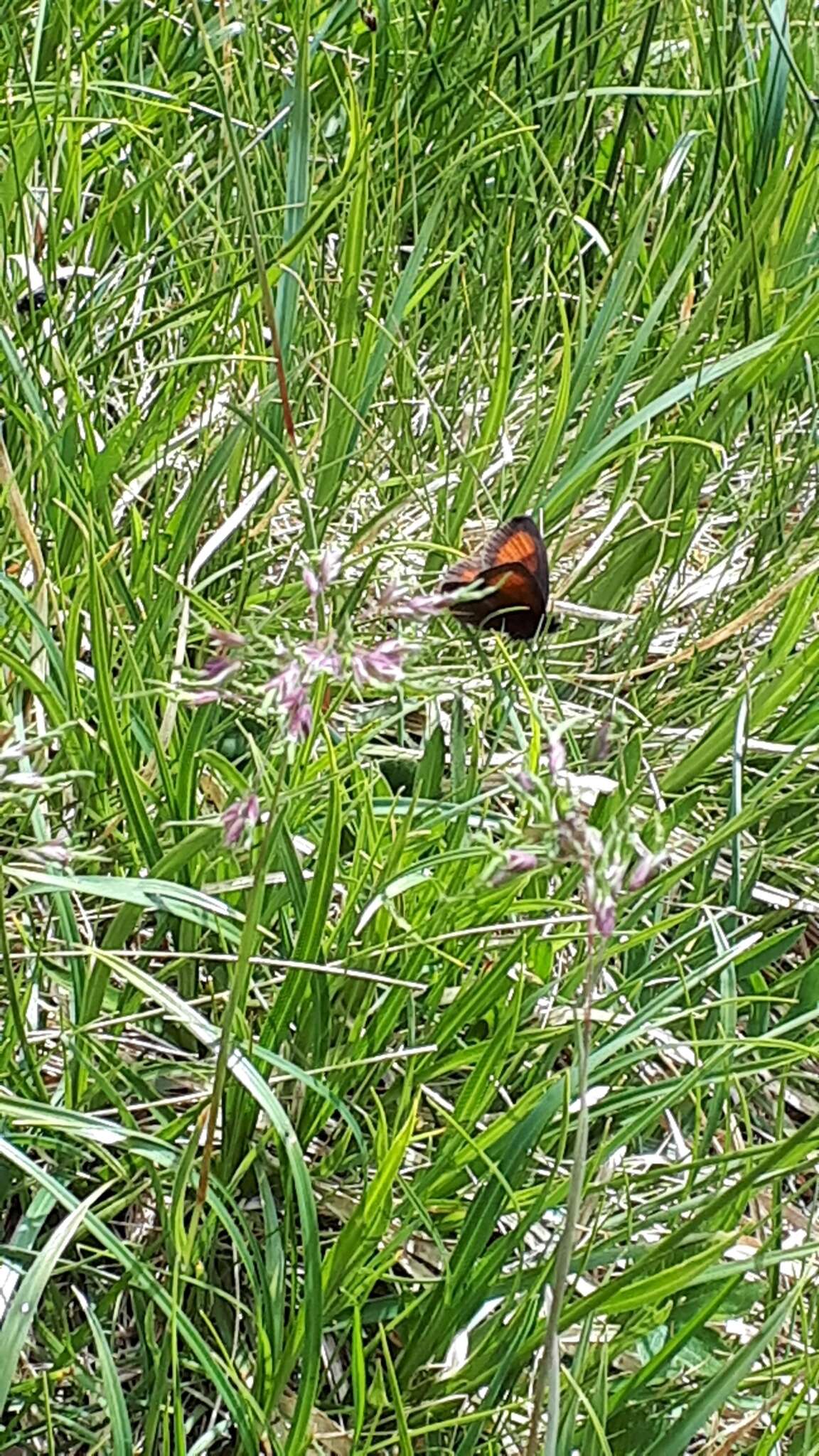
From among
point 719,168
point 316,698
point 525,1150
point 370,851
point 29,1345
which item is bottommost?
point 29,1345

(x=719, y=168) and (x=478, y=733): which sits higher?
(x=719, y=168)

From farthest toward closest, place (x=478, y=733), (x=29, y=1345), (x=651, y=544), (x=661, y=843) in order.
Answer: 1. (x=651, y=544)
2. (x=478, y=733)
3. (x=29, y=1345)
4. (x=661, y=843)

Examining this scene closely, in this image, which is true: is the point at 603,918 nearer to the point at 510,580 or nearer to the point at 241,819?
the point at 241,819

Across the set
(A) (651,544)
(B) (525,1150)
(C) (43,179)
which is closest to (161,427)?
(C) (43,179)

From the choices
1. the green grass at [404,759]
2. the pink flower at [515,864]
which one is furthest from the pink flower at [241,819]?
the pink flower at [515,864]

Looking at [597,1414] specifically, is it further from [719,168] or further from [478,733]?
[719,168]

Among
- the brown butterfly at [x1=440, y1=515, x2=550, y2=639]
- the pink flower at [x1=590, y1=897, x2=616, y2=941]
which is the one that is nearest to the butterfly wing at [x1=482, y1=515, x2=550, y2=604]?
the brown butterfly at [x1=440, y1=515, x2=550, y2=639]
